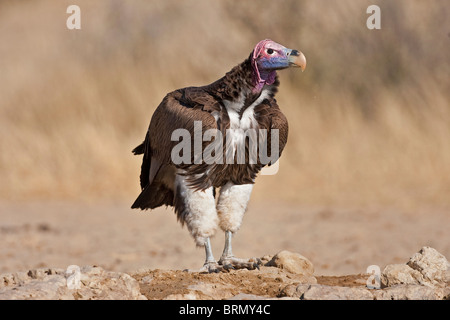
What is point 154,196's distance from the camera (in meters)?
11.1

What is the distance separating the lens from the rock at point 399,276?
30.0 ft

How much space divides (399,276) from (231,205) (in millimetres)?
2089

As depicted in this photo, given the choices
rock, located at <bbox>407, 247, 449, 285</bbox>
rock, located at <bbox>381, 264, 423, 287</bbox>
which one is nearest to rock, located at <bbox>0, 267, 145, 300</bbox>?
rock, located at <bbox>381, 264, 423, 287</bbox>

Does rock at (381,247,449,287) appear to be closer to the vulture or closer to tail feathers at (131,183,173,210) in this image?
the vulture

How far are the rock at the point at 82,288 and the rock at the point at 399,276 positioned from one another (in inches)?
95.5

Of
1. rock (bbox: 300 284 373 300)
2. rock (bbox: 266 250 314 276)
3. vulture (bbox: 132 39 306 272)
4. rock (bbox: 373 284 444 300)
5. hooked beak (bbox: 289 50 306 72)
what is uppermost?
hooked beak (bbox: 289 50 306 72)

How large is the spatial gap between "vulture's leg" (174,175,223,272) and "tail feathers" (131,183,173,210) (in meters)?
0.73

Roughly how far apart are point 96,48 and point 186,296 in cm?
1812

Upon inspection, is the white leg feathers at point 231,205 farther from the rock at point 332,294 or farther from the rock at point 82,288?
the rock at point 332,294

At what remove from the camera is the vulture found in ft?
32.4

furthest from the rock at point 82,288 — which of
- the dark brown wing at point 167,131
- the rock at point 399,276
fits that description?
the rock at point 399,276

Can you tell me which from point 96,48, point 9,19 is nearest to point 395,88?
point 96,48

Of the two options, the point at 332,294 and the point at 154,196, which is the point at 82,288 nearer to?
the point at 332,294
